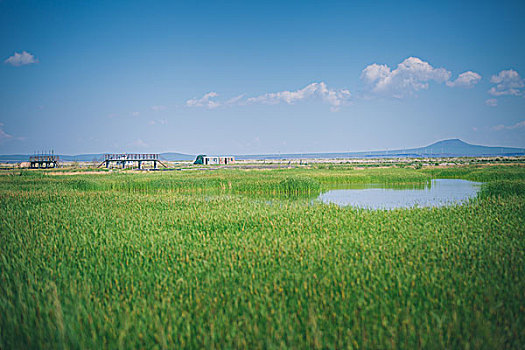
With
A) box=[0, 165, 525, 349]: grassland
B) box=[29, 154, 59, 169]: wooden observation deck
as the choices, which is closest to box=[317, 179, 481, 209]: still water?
box=[0, 165, 525, 349]: grassland

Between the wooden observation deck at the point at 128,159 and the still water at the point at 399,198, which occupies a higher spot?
the wooden observation deck at the point at 128,159

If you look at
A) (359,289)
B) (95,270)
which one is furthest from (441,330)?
(95,270)

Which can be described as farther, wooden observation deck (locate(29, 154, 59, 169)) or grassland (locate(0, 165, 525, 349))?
wooden observation deck (locate(29, 154, 59, 169))

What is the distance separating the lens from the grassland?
400 cm

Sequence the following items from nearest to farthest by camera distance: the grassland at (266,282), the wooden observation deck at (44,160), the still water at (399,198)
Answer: the grassland at (266,282) < the still water at (399,198) < the wooden observation deck at (44,160)

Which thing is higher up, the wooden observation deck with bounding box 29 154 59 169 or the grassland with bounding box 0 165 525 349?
the wooden observation deck with bounding box 29 154 59 169

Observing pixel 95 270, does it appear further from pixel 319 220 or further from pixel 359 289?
pixel 319 220

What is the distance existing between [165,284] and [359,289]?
10.6 ft

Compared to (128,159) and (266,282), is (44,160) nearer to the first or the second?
(128,159)

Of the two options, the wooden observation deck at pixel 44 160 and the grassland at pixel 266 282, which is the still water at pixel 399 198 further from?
the wooden observation deck at pixel 44 160

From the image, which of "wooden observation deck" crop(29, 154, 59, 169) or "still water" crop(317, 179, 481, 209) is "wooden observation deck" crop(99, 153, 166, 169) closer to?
"wooden observation deck" crop(29, 154, 59, 169)

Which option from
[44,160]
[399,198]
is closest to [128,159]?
[44,160]

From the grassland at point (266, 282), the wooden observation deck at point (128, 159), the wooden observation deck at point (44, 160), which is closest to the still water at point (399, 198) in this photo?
the grassland at point (266, 282)

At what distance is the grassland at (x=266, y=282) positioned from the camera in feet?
13.1
